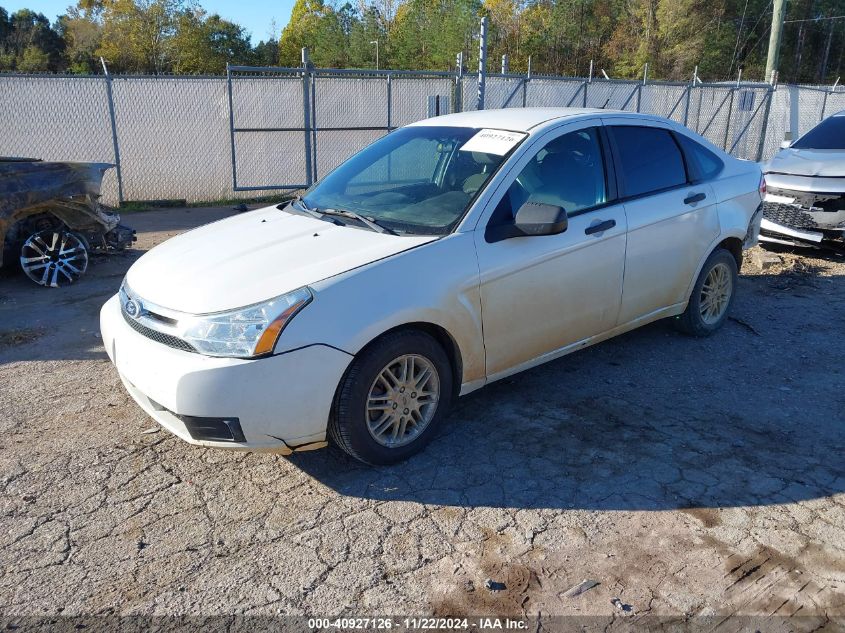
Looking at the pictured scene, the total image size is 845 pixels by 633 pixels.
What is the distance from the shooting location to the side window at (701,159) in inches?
207

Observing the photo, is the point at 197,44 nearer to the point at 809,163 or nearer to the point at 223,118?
the point at 223,118

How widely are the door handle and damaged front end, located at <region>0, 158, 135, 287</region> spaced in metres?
5.52

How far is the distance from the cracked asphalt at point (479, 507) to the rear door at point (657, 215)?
612mm

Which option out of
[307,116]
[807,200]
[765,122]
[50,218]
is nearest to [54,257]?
[50,218]

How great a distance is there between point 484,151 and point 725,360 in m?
2.54

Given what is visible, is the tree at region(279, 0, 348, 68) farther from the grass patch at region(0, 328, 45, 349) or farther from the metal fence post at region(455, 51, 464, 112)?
the grass patch at region(0, 328, 45, 349)

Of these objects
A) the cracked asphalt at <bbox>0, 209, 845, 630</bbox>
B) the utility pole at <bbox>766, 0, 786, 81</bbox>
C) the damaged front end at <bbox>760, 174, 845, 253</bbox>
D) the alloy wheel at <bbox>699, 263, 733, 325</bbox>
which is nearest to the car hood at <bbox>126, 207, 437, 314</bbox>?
the cracked asphalt at <bbox>0, 209, 845, 630</bbox>

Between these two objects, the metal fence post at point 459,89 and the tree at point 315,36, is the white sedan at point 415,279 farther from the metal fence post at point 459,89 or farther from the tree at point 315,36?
the tree at point 315,36

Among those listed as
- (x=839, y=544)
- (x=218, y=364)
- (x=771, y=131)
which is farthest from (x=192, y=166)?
(x=771, y=131)

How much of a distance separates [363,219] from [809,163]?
696cm

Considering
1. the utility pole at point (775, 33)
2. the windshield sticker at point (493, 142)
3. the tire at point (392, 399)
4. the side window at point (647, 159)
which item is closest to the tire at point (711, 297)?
the side window at point (647, 159)

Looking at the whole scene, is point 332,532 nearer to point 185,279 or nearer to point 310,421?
point 310,421

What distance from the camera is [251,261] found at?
12.1 ft

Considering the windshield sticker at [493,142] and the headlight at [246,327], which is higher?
the windshield sticker at [493,142]
